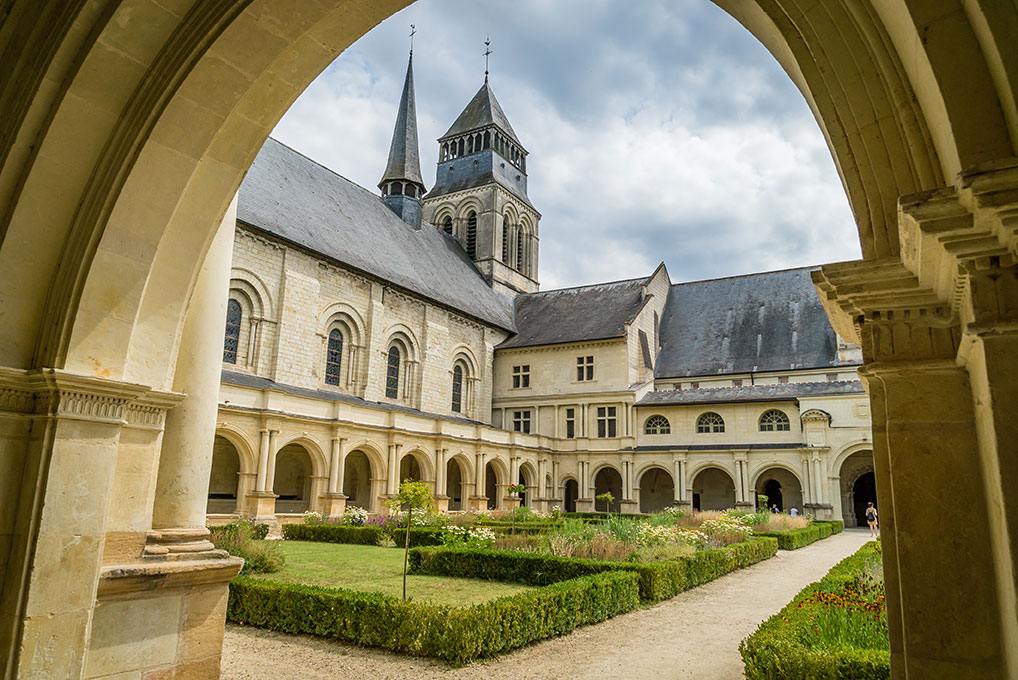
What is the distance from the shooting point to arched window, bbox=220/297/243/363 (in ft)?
67.3

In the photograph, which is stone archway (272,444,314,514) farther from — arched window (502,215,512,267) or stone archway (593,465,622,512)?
arched window (502,215,512,267)

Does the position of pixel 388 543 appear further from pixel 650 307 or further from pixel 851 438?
pixel 650 307

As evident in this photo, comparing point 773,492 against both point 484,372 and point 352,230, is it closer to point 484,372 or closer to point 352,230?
point 484,372

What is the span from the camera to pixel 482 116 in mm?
41406

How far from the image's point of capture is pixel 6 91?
3717mm

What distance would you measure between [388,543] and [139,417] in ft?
43.4

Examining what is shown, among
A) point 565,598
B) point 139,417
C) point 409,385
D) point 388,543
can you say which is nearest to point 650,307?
point 409,385

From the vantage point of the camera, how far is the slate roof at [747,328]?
30.6 meters

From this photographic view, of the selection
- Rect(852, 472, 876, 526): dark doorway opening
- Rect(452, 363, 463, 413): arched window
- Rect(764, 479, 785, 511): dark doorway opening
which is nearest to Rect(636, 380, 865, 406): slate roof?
Rect(764, 479, 785, 511): dark doorway opening

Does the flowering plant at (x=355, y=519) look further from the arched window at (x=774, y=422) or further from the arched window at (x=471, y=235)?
the arched window at (x=471, y=235)

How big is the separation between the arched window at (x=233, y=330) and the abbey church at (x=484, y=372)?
63 millimetres

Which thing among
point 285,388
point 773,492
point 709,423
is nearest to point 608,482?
point 709,423

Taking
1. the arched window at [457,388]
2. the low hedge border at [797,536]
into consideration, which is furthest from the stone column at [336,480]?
the low hedge border at [797,536]

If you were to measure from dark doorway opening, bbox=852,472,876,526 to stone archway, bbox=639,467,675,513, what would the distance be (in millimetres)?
8204
